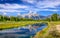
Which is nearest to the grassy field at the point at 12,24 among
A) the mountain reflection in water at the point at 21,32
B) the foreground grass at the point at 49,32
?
the mountain reflection in water at the point at 21,32

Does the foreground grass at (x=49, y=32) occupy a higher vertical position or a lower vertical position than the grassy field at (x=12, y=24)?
lower

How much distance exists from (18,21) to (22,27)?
15cm

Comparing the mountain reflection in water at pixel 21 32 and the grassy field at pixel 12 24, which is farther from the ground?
the grassy field at pixel 12 24

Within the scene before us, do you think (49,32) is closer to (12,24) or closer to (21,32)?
(21,32)

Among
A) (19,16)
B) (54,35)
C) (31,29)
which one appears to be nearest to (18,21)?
(19,16)

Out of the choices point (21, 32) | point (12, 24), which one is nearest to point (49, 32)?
point (21, 32)

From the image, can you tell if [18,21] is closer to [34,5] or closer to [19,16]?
[19,16]

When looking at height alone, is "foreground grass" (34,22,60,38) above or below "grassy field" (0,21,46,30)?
below

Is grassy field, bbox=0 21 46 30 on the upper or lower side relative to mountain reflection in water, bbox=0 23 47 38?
upper

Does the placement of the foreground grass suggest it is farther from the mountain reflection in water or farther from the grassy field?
the grassy field

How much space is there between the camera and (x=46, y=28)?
9.70 feet

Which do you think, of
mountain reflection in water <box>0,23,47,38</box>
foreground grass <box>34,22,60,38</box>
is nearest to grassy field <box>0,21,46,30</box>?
mountain reflection in water <box>0,23,47,38</box>

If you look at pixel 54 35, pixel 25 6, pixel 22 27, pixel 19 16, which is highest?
pixel 25 6

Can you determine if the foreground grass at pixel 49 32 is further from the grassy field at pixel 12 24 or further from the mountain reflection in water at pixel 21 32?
the grassy field at pixel 12 24
